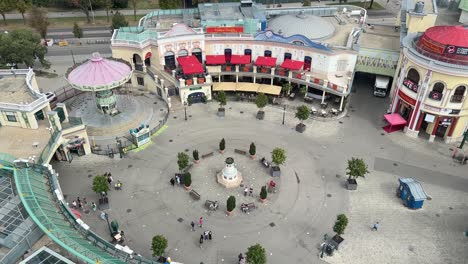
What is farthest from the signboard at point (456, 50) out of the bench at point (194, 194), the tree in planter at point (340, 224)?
the bench at point (194, 194)

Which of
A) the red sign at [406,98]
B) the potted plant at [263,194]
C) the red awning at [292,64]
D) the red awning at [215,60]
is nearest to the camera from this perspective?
the potted plant at [263,194]

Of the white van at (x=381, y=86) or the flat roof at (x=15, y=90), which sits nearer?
the flat roof at (x=15, y=90)

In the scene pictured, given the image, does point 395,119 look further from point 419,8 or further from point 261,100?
point 261,100

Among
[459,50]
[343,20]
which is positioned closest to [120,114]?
[343,20]

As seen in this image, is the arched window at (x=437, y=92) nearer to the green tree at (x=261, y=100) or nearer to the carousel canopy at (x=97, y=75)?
the green tree at (x=261, y=100)

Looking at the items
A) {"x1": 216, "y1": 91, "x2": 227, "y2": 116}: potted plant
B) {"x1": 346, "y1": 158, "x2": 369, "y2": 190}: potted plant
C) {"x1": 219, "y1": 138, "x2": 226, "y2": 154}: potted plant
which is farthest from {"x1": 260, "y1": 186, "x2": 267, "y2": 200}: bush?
{"x1": 216, "y1": 91, "x2": 227, "y2": 116}: potted plant

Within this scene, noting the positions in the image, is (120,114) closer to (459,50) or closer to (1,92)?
(1,92)

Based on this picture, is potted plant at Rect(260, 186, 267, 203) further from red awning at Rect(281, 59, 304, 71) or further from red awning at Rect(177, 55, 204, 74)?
red awning at Rect(177, 55, 204, 74)
